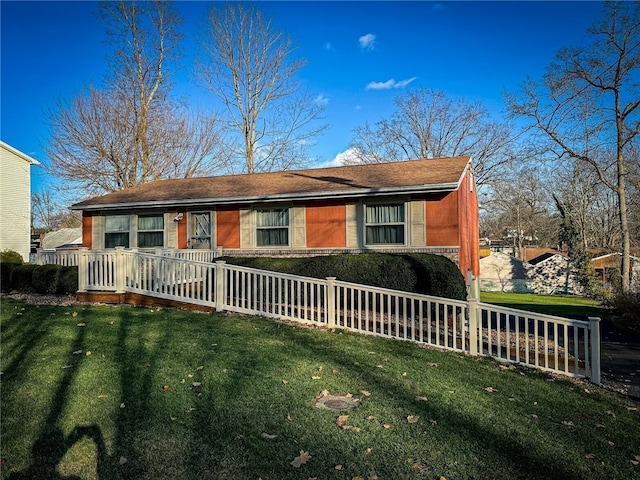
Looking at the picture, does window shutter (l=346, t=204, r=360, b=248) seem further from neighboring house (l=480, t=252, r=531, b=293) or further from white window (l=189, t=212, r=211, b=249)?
neighboring house (l=480, t=252, r=531, b=293)

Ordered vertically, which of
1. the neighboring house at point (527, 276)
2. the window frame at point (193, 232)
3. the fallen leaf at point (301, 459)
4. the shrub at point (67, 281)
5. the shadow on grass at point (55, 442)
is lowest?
the neighboring house at point (527, 276)

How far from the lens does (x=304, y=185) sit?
14.1m

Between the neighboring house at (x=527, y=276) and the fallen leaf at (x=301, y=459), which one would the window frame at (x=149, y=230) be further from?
the neighboring house at (x=527, y=276)

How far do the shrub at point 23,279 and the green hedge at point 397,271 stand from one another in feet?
23.1

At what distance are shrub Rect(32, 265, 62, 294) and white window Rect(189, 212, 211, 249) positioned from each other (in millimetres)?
4614

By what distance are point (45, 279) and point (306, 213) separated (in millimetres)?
7507

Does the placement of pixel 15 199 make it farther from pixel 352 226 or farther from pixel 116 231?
pixel 352 226

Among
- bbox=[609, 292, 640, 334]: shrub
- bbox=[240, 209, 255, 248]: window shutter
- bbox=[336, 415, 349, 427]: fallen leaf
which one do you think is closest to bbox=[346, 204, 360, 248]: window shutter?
bbox=[240, 209, 255, 248]: window shutter

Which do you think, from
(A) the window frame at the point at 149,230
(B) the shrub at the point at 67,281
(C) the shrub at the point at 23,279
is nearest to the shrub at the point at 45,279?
(B) the shrub at the point at 67,281

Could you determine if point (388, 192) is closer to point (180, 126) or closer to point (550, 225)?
point (180, 126)

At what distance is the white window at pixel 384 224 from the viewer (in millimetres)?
12438

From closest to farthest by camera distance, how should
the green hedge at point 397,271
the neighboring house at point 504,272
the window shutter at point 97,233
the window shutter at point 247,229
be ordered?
the green hedge at point 397,271 < the window shutter at point 247,229 < the window shutter at point 97,233 < the neighboring house at point 504,272

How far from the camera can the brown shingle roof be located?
1226cm

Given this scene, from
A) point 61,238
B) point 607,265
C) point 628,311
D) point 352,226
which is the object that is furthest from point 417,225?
point 61,238
